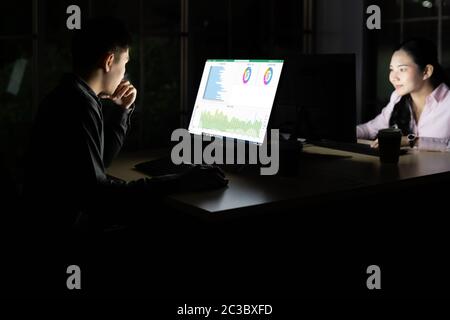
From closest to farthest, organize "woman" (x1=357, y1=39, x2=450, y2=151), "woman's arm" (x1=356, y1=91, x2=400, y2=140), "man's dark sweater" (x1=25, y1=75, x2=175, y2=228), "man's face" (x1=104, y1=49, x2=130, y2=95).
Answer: "man's dark sweater" (x1=25, y1=75, x2=175, y2=228)
"man's face" (x1=104, y1=49, x2=130, y2=95)
"woman" (x1=357, y1=39, x2=450, y2=151)
"woman's arm" (x1=356, y1=91, x2=400, y2=140)

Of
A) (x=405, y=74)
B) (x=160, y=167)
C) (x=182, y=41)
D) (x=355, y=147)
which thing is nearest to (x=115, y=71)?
(x=160, y=167)

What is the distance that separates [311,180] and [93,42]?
86 centimetres

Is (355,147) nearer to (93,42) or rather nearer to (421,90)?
(421,90)

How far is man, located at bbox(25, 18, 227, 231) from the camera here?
70.6 inches

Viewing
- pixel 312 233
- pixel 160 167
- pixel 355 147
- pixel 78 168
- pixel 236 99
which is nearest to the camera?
pixel 78 168

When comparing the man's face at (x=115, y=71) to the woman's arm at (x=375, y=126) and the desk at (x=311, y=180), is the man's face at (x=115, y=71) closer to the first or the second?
the desk at (x=311, y=180)

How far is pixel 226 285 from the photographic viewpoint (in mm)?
1994

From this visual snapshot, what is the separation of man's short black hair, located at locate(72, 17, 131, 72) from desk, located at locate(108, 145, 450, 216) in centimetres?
44

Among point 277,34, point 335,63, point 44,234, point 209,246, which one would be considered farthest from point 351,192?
point 277,34

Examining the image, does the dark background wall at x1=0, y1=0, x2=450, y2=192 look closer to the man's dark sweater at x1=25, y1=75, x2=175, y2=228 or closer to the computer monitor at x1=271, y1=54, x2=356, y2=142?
the computer monitor at x1=271, y1=54, x2=356, y2=142

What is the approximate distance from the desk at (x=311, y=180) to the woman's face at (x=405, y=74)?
45 cm

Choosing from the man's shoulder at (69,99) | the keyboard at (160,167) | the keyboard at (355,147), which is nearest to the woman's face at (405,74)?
the keyboard at (355,147)

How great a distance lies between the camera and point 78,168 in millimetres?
1787

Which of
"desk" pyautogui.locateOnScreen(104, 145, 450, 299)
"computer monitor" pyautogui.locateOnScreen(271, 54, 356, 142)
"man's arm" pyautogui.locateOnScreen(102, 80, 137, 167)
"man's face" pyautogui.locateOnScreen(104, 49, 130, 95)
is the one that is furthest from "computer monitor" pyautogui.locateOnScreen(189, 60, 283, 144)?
"man's face" pyautogui.locateOnScreen(104, 49, 130, 95)
